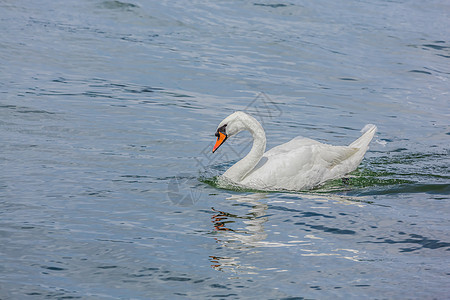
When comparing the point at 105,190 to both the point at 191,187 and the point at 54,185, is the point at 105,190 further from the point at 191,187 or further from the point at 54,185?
the point at 191,187

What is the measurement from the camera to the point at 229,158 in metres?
11.6

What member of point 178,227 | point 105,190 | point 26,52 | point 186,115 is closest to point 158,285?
point 178,227

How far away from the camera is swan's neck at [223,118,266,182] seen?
9.80 m

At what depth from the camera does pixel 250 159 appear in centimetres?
986

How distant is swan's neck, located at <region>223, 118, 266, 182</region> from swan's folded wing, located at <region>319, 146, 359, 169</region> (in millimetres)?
933

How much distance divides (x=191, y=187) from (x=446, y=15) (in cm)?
2101

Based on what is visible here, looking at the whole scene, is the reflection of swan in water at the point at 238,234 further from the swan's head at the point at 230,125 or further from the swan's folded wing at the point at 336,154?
the swan's folded wing at the point at 336,154

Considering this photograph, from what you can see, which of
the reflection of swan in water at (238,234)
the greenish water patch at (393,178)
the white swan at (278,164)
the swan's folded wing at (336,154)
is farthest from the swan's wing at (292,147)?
the reflection of swan in water at (238,234)

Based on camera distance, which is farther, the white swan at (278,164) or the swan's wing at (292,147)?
the swan's wing at (292,147)

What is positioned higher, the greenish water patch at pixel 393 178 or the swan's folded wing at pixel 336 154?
the swan's folded wing at pixel 336 154

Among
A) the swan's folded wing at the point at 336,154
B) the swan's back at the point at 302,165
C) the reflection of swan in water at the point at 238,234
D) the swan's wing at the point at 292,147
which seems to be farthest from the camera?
the swan's folded wing at the point at 336,154

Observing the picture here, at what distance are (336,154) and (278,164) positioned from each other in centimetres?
123

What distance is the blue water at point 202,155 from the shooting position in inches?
253

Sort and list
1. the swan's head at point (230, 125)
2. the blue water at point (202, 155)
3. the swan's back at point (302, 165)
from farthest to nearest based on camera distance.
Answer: the swan's head at point (230, 125) < the swan's back at point (302, 165) < the blue water at point (202, 155)
